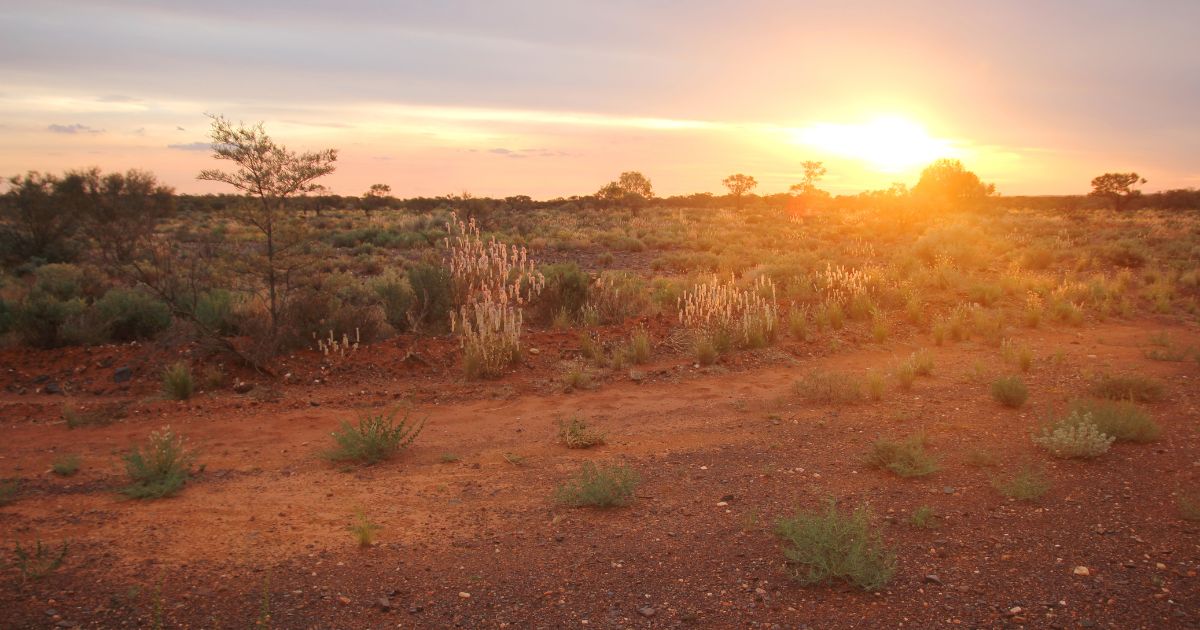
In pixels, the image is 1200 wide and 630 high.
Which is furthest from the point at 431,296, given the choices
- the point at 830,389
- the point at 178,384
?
the point at 830,389

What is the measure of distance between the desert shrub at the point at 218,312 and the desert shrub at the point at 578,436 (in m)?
5.85

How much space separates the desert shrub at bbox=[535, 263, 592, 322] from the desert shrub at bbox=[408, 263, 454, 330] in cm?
168

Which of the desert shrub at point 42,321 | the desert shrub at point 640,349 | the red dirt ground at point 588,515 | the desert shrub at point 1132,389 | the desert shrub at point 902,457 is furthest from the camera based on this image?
the desert shrub at point 42,321

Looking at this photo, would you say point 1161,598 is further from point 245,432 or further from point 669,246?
point 669,246

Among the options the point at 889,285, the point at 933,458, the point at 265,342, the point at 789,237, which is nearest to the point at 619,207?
the point at 789,237

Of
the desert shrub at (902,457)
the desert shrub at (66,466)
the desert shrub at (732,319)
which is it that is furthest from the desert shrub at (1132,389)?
the desert shrub at (66,466)

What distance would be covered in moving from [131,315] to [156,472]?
6.72m

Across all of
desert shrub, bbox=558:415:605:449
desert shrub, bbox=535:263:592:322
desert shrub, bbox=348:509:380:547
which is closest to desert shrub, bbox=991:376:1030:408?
desert shrub, bbox=558:415:605:449

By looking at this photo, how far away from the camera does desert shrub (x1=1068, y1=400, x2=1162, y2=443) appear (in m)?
6.13

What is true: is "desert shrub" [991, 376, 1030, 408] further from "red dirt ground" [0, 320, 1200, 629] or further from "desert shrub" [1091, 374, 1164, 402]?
"desert shrub" [1091, 374, 1164, 402]

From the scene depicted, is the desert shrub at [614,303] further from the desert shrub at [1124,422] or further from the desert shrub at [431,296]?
the desert shrub at [1124,422]

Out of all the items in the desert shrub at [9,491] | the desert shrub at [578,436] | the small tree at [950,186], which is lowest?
the desert shrub at [9,491]

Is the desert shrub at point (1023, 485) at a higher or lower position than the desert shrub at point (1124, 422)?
lower

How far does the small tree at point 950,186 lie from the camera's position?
46.4 meters
